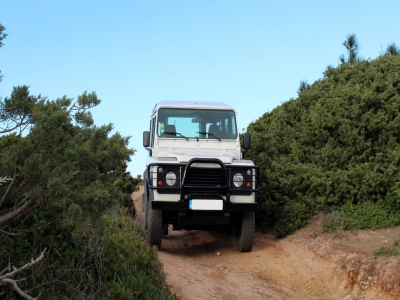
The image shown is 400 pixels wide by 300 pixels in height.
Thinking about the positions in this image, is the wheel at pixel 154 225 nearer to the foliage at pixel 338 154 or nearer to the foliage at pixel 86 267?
the foliage at pixel 86 267

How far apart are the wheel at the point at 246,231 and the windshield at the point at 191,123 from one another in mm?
1606

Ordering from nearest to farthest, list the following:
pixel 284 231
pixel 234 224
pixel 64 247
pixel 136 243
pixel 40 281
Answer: pixel 40 281 → pixel 64 247 → pixel 136 243 → pixel 234 224 → pixel 284 231

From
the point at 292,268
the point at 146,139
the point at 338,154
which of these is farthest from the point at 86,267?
the point at 338,154

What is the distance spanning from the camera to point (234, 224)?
9031 mm

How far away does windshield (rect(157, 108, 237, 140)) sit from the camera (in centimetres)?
933

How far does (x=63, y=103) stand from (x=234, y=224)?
5170 millimetres

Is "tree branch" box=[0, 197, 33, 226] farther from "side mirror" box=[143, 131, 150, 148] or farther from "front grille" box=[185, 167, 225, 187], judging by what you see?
"side mirror" box=[143, 131, 150, 148]

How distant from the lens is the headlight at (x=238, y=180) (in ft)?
26.9

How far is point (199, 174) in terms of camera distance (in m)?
8.09

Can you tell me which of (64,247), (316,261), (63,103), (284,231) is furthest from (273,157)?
(63,103)

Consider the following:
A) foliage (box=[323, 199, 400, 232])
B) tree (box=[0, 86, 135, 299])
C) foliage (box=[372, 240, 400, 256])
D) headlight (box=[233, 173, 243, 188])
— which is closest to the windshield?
headlight (box=[233, 173, 243, 188])

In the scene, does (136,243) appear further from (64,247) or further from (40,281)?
(40,281)

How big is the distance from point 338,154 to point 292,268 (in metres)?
3.00

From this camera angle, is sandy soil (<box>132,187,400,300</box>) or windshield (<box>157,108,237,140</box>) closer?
sandy soil (<box>132,187,400,300</box>)
